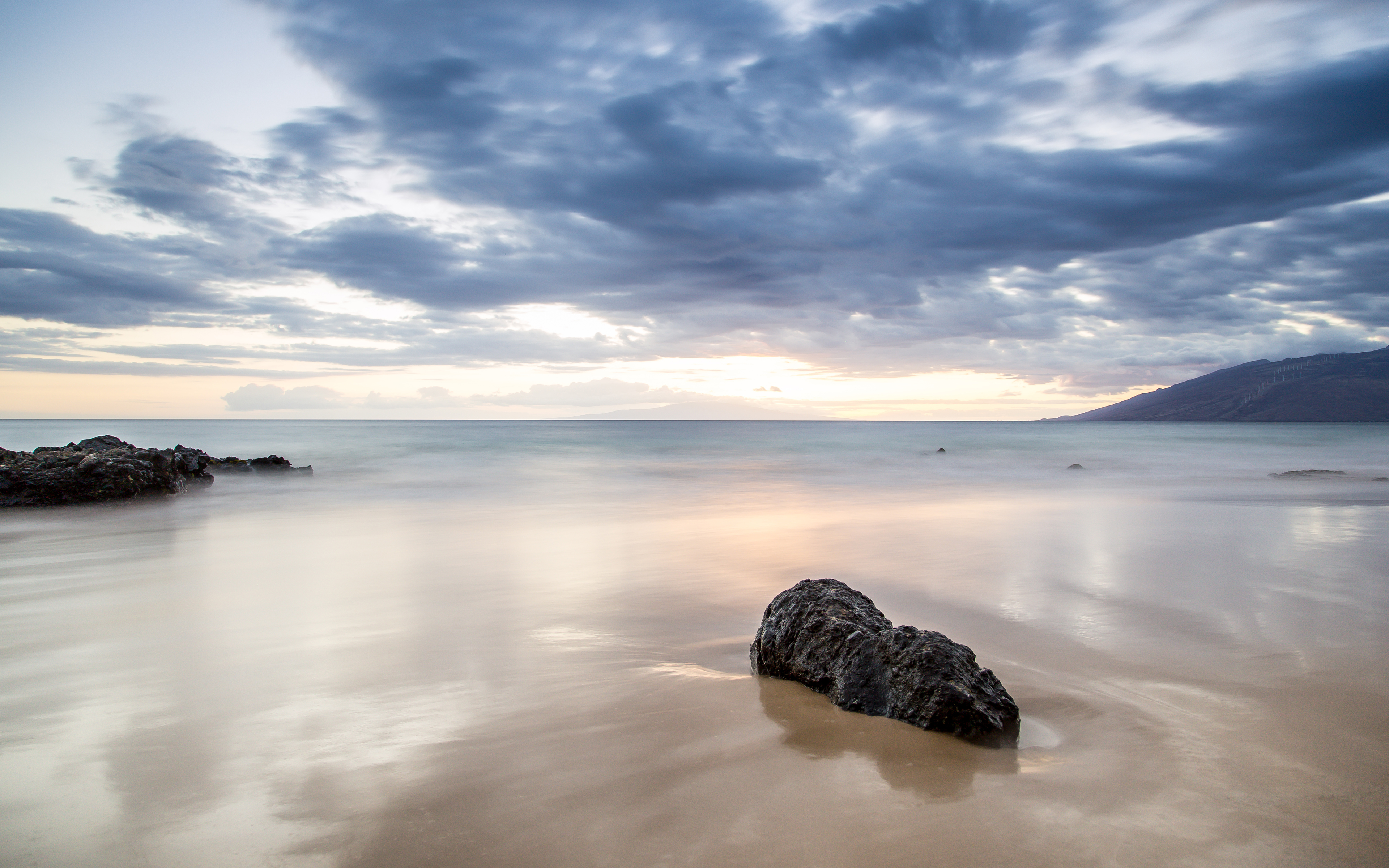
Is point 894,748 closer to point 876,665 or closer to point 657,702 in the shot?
point 876,665

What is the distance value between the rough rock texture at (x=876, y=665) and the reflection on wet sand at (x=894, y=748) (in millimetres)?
66

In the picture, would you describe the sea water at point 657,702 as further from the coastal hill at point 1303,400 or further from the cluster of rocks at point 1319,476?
the coastal hill at point 1303,400

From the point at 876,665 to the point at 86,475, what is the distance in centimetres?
1541

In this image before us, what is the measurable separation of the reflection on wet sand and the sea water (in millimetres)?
18

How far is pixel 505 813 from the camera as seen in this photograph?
258cm

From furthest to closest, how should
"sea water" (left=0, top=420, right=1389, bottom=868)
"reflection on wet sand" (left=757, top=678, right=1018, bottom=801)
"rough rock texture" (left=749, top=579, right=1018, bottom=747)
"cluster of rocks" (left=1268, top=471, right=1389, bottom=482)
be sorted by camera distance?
"cluster of rocks" (left=1268, top=471, right=1389, bottom=482), "rough rock texture" (left=749, top=579, right=1018, bottom=747), "reflection on wet sand" (left=757, top=678, right=1018, bottom=801), "sea water" (left=0, top=420, right=1389, bottom=868)

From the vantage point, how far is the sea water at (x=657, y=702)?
8.08 feet

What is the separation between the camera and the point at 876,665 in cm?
347

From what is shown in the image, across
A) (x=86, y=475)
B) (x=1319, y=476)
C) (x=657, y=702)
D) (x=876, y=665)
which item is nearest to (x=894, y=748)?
(x=876, y=665)

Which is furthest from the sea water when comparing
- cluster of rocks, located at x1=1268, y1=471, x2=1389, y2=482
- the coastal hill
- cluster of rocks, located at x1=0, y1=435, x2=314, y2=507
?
the coastal hill

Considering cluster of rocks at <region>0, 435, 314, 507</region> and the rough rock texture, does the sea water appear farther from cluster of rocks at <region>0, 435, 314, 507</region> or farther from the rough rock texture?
cluster of rocks at <region>0, 435, 314, 507</region>

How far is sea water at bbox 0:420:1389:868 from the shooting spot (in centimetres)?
246

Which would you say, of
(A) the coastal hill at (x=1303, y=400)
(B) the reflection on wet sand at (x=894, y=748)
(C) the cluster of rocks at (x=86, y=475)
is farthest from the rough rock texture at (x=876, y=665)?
(A) the coastal hill at (x=1303, y=400)

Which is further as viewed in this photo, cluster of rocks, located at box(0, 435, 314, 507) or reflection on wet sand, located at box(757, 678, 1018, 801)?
cluster of rocks, located at box(0, 435, 314, 507)
